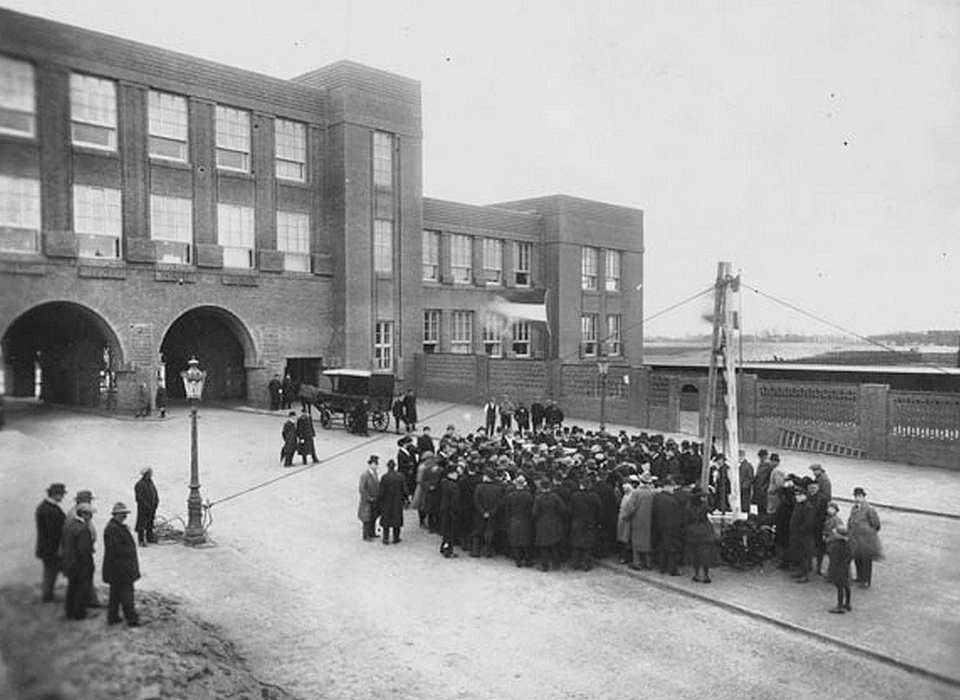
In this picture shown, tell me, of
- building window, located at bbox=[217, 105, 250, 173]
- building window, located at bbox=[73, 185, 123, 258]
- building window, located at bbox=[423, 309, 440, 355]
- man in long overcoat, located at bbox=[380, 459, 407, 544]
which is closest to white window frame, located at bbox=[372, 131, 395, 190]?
building window, located at bbox=[217, 105, 250, 173]

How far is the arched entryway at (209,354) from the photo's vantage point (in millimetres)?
31828

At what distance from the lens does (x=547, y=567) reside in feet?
40.2

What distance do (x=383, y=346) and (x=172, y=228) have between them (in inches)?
427

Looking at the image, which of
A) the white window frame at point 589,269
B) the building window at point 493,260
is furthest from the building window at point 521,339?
the white window frame at point 589,269

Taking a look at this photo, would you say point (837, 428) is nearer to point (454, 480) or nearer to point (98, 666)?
point (454, 480)

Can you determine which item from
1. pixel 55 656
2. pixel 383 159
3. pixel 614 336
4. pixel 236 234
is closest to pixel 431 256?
pixel 383 159

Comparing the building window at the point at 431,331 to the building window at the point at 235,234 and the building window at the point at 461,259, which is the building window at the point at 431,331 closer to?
the building window at the point at 461,259

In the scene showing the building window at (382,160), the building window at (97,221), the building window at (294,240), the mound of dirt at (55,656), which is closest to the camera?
the mound of dirt at (55,656)

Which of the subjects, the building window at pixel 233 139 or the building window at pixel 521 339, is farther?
the building window at pixel 521 339

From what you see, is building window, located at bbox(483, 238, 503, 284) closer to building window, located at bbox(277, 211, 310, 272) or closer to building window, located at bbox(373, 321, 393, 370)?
building window, located at bbox(373, 321, 393, 370)

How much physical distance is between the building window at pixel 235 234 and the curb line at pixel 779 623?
73.1 ft

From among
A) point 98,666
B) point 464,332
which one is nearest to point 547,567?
point 98,666

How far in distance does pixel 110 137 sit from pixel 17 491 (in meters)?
27.3

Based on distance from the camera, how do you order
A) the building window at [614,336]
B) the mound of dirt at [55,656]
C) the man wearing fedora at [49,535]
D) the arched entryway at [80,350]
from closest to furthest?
the mound of dirt at [55,656] → the man wearing fedora at [49,535] → the arched entryway at [80,350] → the building window at [614,336]
